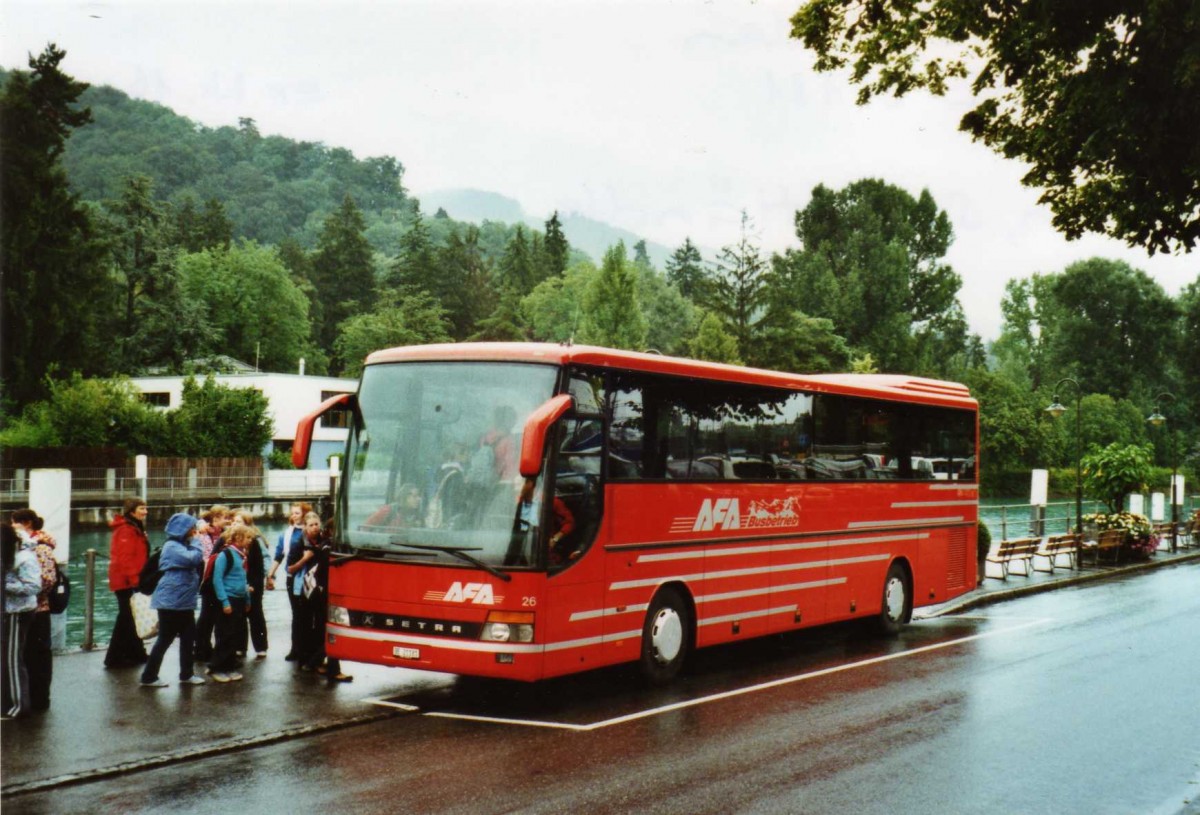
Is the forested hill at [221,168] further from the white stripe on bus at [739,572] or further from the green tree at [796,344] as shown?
the white stripe on bus at [739,572]

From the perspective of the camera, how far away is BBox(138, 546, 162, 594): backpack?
38.8ft

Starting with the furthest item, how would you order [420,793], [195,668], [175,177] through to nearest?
[175,177], [195,668], [420,793]

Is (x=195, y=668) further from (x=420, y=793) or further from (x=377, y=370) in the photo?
(x=420, y=793)

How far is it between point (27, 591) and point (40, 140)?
61.8 meters

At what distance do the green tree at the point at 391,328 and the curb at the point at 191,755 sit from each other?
79539mm

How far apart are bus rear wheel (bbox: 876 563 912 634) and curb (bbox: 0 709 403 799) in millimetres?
8856

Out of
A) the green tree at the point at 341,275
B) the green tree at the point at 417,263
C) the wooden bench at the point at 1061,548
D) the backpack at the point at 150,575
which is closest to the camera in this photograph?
the backpack at the point at 150,575

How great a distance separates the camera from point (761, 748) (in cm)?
984

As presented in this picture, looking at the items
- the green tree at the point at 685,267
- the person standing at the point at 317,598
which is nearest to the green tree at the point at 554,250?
the green tree at the point at 685,267

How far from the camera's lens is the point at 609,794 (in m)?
8.32

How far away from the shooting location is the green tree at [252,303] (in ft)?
304

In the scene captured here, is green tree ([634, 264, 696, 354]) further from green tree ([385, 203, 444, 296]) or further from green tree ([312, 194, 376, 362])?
green tree ([312, 194, 376, 362])

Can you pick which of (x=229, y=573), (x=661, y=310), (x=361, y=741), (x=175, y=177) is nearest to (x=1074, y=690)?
(x=361, y=741)

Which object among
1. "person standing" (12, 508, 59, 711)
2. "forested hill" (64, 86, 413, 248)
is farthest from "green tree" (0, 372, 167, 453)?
"forested hill" (64, 86, 413, 248)
